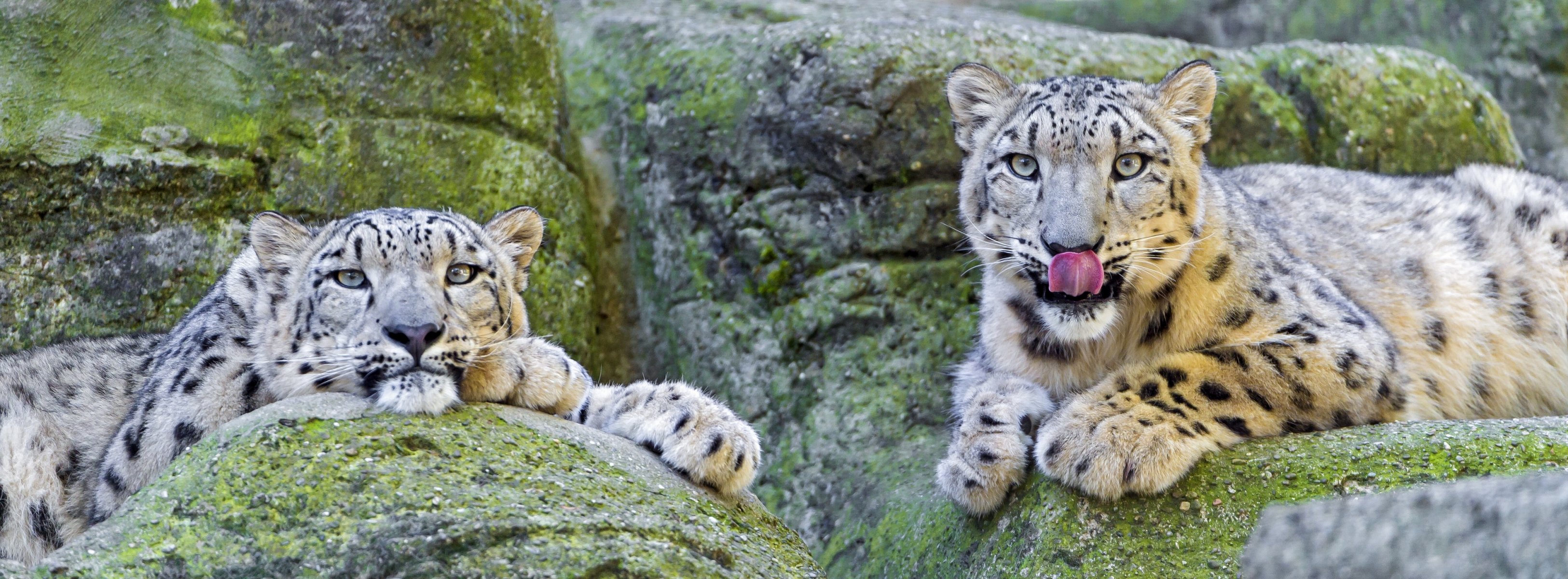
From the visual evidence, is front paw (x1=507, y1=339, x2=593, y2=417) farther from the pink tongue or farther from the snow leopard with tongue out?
the pink tongue

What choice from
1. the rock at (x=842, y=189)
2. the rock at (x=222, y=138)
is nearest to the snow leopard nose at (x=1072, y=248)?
the rock at (x=842, y=189)

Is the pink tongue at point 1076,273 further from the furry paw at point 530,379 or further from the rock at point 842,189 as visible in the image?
the furry paw at point 530,379

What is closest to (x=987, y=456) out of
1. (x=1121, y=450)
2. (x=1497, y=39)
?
(x=1121, y=450)

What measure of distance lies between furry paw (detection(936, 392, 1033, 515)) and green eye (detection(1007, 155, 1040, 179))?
0.78 metres

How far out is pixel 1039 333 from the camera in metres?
4.75

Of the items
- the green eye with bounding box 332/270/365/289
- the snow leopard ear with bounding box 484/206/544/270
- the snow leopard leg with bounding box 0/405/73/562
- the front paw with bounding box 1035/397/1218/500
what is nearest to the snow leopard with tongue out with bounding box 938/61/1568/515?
the front paw with bounding box 1035/397/1218/500

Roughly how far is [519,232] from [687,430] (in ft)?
3.54

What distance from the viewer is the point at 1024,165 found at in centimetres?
464

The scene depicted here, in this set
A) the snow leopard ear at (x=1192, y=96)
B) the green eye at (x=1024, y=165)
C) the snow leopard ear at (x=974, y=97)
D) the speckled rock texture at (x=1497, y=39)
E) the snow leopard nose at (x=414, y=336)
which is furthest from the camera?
the speckled rock texture at (x=1497, y=39)

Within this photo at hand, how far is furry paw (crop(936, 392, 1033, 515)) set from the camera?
4324 millimetres

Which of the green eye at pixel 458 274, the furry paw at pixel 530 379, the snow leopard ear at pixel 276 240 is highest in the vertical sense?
the snow leopard ear at pixel 276 240

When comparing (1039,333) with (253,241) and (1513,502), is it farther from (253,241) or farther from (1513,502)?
(253,241)

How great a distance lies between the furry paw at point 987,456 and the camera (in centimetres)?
432

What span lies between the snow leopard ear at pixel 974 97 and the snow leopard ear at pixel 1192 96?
574mm
